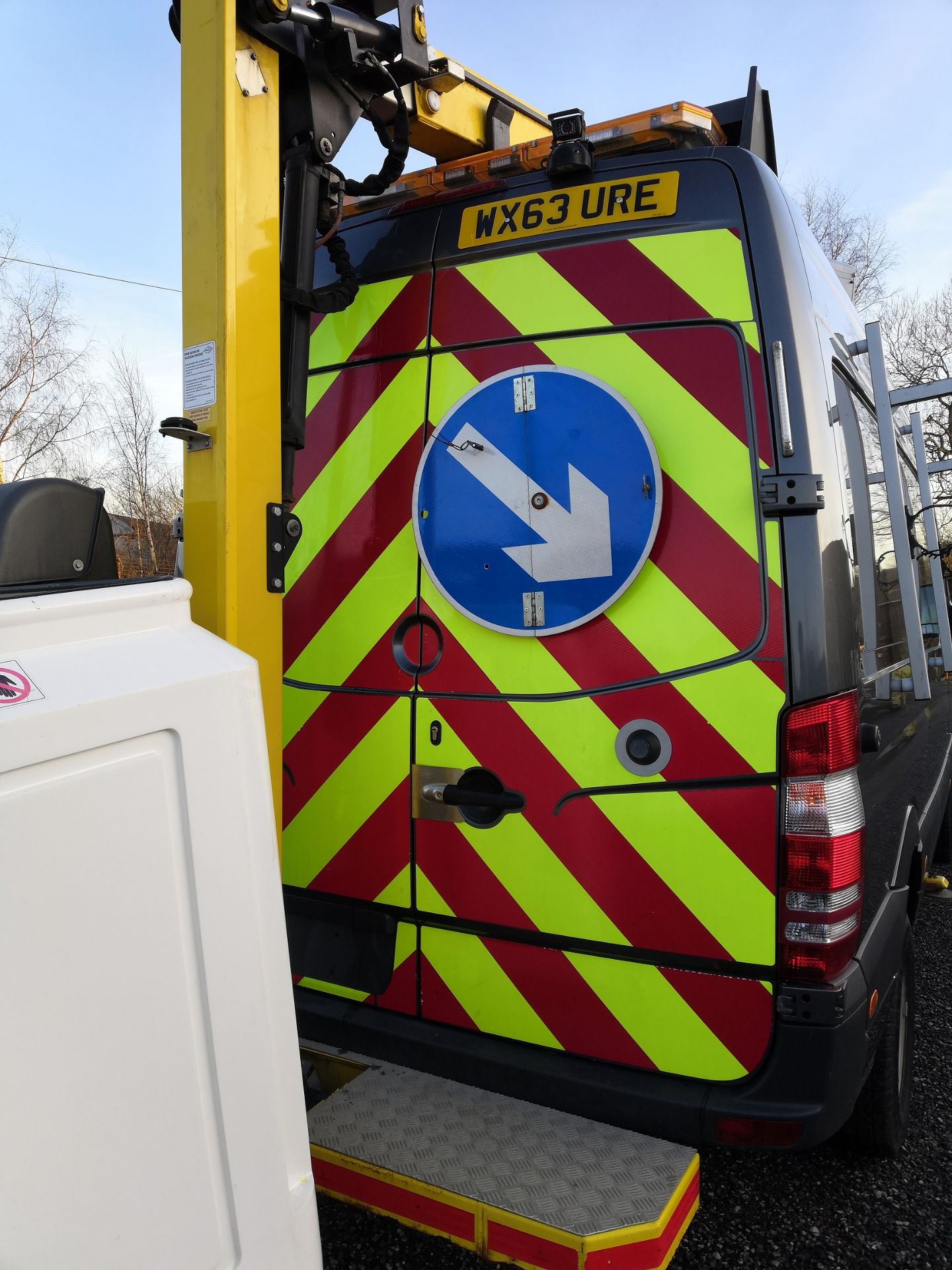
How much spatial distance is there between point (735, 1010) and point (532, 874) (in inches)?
19.3

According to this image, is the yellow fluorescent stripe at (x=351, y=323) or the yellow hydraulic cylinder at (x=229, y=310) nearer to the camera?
the yellow hydraulic cylinder at (x=229, y=310)

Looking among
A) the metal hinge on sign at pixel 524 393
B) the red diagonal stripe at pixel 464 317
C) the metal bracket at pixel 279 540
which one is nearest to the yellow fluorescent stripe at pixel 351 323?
the red diagonal stripe at pixel 464 317

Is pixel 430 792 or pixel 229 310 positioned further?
pixel 430 792

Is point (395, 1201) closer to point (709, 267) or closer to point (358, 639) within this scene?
point (358, 639)

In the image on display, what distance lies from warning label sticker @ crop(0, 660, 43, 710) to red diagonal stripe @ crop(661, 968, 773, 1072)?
1.45m

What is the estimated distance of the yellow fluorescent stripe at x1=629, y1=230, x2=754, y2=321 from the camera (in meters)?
1.85

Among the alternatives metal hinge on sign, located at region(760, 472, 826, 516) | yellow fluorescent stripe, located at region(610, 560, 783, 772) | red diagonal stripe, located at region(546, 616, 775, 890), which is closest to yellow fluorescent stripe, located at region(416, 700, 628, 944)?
red diagonal stripe, located at region(546, 616, 775, 890)

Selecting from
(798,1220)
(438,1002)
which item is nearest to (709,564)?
(438,1002)

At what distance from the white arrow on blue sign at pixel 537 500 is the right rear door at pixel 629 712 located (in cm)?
2

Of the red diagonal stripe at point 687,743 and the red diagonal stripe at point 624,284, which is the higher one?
the red diagonal stripe at point 624,284

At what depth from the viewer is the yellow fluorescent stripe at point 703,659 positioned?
5.89ft

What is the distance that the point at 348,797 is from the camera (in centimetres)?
227

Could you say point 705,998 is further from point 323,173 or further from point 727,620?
point 323,173

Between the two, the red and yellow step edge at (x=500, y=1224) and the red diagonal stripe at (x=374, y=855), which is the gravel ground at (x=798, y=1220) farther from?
the red diagonal stripe at (x=374, y=855)
